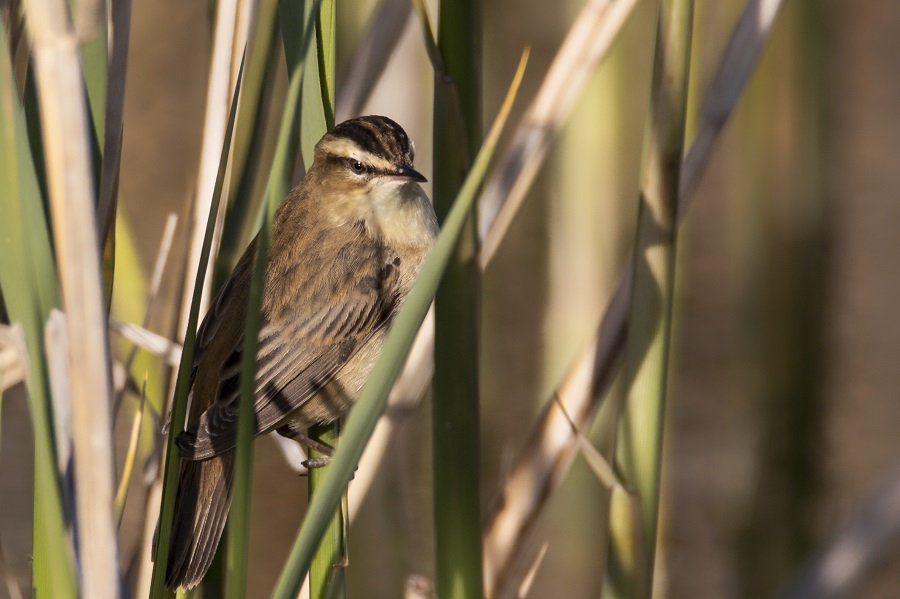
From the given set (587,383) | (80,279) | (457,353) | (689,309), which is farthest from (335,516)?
(689,309)

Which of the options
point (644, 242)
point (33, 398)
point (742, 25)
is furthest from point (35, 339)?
point (742, 25)

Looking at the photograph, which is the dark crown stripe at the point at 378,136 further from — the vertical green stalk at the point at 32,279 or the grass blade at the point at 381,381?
the grass blade at the point at 381,381

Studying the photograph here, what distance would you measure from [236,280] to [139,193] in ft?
10.0

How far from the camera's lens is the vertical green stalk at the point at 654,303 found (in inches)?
55.2

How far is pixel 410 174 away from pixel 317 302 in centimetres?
31

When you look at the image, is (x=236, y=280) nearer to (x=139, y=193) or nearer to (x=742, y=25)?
(x=742, y=25)

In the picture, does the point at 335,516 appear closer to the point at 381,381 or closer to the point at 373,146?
the point at 381,381

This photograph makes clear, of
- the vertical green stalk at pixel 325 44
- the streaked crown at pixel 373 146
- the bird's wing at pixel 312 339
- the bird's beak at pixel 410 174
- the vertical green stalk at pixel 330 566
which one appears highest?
the vertical green stalk at pixel 325 44

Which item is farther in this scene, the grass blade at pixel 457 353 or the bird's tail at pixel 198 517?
the bird's tail at pixel 198 517

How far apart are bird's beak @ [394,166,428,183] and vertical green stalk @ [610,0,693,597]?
20.7 inches

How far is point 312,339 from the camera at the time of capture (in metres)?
1.92

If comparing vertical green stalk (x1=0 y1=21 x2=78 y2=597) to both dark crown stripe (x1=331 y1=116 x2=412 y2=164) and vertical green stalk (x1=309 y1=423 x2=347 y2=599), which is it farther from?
dark crown stripe (x1=331 y1=116 x2=412 y2=164)

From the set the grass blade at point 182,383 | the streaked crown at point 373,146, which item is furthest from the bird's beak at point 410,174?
the grass blade at point 182,383

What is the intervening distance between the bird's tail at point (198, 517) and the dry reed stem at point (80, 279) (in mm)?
403
